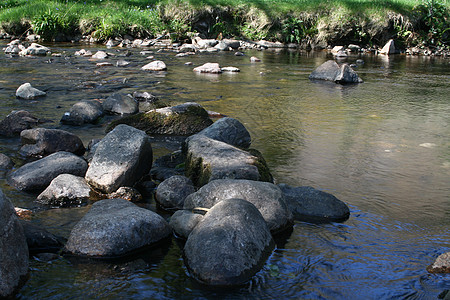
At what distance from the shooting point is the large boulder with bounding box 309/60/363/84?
11320mm

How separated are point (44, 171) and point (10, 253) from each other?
72.8 inches

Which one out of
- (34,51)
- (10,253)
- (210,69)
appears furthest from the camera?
(34,51)

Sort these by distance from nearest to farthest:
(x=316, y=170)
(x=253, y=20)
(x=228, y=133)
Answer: (x=316, y=170) < (x=228, y=133) < (x=253, y=20)

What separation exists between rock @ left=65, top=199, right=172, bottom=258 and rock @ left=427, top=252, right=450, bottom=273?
2.01 metres

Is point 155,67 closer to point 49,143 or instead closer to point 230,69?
point 230,69

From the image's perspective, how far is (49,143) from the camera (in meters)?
5.79

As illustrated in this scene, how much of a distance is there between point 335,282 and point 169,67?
10.7 m

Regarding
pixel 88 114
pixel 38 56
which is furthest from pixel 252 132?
pixel 38 56

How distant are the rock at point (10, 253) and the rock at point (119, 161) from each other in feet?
4.67

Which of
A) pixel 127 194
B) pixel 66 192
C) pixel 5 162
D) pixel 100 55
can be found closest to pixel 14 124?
pixel 5 162

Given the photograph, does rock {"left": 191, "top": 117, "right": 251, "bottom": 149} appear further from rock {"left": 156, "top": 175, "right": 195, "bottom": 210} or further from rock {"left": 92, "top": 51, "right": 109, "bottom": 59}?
rock {"left": 92, "top": 51, "right": 109, "bottom": 59}

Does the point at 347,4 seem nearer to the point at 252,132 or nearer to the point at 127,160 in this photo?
the point at 252,132

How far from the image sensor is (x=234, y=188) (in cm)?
406

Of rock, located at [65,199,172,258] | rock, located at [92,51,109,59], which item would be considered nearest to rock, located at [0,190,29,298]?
rock, located at [65,199,172,258]
